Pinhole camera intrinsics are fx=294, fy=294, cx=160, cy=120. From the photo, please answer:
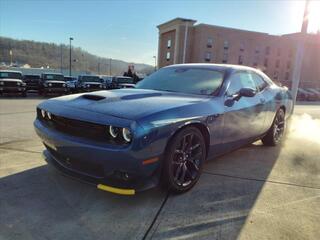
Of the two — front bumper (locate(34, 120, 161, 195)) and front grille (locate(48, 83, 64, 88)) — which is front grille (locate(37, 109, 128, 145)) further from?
front grille (locate(48, 83, 64, 88))

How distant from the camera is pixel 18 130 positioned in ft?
21.2

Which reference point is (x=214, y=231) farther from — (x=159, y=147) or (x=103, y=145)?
(x=103, y=145)

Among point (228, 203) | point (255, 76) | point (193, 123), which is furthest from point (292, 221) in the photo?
point (255, 76)

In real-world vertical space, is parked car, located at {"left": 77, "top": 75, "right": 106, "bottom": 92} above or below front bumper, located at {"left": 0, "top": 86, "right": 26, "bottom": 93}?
above

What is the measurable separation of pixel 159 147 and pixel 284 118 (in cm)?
416

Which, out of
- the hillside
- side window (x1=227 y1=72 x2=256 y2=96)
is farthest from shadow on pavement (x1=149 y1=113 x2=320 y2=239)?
the hillside

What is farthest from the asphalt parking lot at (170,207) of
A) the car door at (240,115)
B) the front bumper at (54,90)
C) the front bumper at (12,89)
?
the front bumper at (54,90)

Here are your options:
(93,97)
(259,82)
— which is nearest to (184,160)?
(93,97)

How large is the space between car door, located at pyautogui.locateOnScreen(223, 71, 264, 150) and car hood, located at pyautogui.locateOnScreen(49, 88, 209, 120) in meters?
0.47

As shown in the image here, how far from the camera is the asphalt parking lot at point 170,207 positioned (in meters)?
2.58

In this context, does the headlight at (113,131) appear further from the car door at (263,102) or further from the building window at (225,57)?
the building window at (225,57)

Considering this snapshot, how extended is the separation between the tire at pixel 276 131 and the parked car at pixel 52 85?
16.6m

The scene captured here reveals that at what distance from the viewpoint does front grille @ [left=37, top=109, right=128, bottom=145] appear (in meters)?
2.71

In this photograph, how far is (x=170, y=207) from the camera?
302 centimetres
